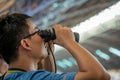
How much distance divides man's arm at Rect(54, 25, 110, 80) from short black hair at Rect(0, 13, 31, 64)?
17cm

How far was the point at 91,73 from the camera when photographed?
96 cm

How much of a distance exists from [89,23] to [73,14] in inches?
7.4

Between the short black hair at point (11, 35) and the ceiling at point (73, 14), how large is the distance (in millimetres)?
676

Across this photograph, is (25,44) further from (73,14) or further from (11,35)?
(73,14)

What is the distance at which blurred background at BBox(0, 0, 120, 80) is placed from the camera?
1.68 m

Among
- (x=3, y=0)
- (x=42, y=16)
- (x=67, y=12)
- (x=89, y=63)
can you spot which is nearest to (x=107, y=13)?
(x=67, y=12)

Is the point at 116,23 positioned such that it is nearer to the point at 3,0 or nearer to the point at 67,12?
the point at 67,12

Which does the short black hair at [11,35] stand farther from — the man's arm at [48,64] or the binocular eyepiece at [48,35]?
the man's arm at [48,64]

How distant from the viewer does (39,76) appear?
1.02 metres

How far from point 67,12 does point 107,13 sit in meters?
0.36

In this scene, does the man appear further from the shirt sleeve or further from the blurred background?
the blurred background

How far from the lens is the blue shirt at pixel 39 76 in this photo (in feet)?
3.24

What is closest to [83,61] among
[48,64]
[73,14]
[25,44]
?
[25,44]

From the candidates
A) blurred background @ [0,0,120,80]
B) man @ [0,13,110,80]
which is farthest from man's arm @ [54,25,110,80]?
blurred background @ [0,0,120,80]
